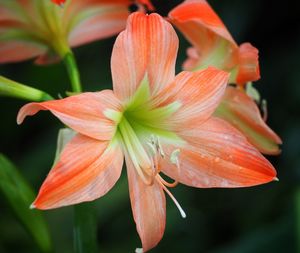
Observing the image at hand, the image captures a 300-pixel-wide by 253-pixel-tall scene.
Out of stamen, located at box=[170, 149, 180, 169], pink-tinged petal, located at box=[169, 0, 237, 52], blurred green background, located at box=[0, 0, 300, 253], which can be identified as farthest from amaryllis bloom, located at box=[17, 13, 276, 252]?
blurred green background, located at box=[0, 0, 300, 253]

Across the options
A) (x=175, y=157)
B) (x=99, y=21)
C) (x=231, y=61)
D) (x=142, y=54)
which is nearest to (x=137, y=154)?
(x=175, y=157)

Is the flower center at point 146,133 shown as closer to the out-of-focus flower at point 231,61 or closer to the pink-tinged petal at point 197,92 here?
the pink-tinged petal at point 197,92

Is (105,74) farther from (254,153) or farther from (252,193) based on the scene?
(254,153)

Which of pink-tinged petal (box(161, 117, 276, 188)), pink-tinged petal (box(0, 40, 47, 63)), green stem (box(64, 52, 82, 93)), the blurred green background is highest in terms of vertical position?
green stem (box(64, 52, 82, 93))

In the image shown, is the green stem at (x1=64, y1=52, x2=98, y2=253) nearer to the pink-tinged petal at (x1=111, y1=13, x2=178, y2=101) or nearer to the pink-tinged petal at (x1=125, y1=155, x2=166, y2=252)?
the pink-tinged petal at (x1=125, y1=155, x2=166, y2=252)

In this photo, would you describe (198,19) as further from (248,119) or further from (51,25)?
(51,25)

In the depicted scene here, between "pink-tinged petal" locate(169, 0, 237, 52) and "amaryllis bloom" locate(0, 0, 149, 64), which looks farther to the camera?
"amaryllis bloom" locate(0, 0, 149, 64)
